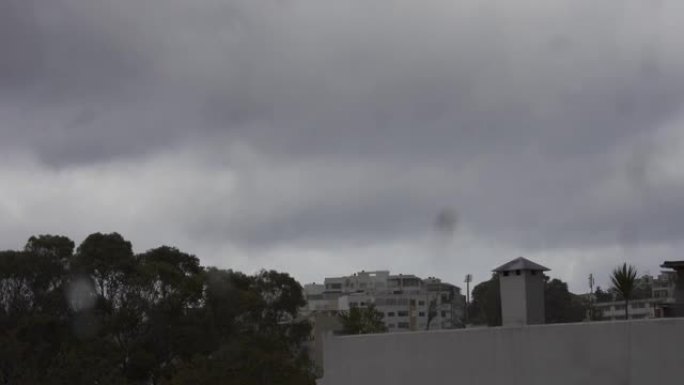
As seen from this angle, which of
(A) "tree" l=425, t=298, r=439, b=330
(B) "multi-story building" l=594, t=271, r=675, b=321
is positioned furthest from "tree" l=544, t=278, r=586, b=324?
(A) "tree" l=425, t=298, r=439, b=330

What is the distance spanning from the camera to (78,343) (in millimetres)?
60500

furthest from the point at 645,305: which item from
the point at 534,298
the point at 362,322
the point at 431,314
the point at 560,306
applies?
the point at 534,298

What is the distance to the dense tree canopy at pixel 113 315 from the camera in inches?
2291

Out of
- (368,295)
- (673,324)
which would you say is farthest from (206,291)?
(368,295)

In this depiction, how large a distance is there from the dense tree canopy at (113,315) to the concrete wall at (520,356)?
105ft

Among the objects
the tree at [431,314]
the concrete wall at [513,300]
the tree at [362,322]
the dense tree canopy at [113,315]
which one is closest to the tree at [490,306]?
the tree at [431,314]

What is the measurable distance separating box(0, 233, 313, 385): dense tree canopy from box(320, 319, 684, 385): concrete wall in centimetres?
3186

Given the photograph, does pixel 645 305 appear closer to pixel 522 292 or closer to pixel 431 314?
pixel 431 314

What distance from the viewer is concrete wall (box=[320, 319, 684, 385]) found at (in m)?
18.3

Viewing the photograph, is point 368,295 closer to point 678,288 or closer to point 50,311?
point 50,311

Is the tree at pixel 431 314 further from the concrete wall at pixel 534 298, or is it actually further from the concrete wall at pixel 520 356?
the concrete wall at pixel 534 298

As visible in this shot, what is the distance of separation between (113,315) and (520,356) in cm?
4475

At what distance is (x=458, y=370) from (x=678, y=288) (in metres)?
5.66

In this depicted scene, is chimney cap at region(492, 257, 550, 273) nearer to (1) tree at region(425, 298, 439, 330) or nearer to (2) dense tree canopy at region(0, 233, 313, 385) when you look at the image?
(1) tree at region(425, 298, 439, 330)
